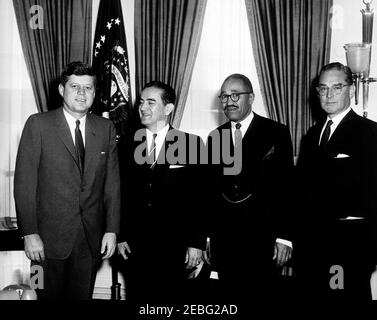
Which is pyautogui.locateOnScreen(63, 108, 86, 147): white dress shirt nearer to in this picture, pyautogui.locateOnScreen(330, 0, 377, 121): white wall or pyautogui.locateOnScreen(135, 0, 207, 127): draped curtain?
pyautogui.locateOnScreen(135, 0, 207, 127): draped curtain

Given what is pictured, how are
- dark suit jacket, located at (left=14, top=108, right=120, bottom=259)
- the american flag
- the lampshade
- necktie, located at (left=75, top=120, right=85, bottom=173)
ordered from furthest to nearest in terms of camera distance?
the american flag → the lampshade → necktie, located at (left=75, top=120, right=85, bottom=173) → dark suit jacket, located at (left=14, top=108, right=120, bottom=259)

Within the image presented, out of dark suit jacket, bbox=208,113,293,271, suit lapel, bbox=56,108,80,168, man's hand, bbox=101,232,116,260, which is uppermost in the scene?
suit lapel, bbox=56,108,80,168

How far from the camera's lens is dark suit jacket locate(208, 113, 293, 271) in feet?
9.30

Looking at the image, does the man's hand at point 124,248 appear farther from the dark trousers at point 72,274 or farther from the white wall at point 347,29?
the white wall at point 347,29

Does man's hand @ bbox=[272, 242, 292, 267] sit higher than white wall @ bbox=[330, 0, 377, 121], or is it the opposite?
white wall @ bbox=[330, 0, 377, 121]

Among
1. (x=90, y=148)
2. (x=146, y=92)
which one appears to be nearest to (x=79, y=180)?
(x=90, y=148)

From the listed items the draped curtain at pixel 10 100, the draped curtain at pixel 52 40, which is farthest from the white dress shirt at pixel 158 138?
the draped curtain at pixel 10 100

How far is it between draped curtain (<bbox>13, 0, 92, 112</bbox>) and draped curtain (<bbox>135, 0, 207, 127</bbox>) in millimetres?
537

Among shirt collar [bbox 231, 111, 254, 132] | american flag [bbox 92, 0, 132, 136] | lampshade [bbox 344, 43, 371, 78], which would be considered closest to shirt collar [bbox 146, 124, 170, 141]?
shirt collar [bbox 231, 111, 254, 132]

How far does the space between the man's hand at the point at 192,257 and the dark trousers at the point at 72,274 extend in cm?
54

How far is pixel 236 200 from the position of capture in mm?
2871

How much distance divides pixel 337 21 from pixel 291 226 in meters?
2.22

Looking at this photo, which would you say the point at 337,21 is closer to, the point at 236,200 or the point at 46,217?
the point at 236,200

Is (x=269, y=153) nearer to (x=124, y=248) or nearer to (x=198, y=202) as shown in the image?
(x=198, y=202)
